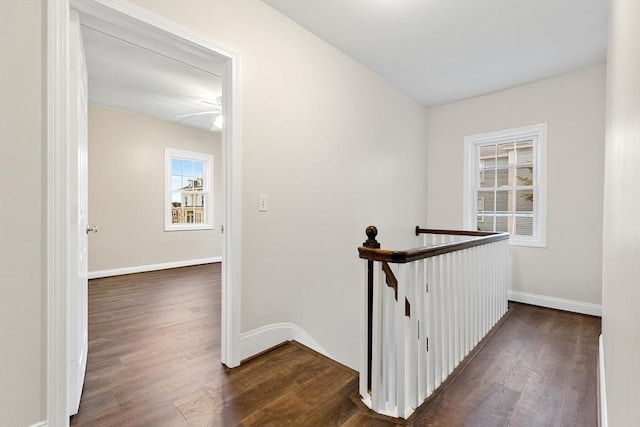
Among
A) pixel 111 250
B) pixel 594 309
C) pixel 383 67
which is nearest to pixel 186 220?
pixel 111 250

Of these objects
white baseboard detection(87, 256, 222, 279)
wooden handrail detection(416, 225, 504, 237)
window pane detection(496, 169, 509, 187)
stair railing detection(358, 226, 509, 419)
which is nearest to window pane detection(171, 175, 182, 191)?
white baseboard detection(87, 256, 222, 279)

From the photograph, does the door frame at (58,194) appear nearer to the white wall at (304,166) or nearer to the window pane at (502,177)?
the white wall at (304,166)

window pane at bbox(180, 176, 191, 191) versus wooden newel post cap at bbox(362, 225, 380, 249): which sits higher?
window pane at bbox(180, 176, 191, 191)

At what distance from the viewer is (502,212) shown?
4051 mm

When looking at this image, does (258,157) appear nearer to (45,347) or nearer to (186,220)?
(45,347)

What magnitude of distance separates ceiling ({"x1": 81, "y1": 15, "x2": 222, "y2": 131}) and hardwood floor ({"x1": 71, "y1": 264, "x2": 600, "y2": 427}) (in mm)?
2156

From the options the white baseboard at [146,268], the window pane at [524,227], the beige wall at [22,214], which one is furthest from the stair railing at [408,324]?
the white baseboard at [146,268]

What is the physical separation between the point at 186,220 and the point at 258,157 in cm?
419

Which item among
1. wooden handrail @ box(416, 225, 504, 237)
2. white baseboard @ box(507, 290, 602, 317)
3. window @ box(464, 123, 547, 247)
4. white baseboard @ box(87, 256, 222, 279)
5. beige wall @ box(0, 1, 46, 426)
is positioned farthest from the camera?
white baseboard @ box(87, 256, 222, 279)

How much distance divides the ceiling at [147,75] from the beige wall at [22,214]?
51cm

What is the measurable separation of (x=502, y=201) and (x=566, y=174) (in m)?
0.77

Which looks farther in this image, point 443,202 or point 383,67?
point 443,202

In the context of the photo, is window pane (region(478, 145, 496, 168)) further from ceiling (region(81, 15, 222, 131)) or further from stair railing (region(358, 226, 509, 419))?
ceiling (region(81, 15, 222, 131))

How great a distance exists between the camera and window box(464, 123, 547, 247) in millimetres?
3668
